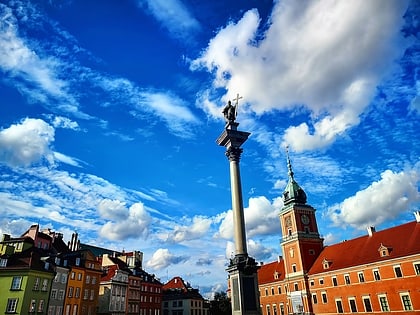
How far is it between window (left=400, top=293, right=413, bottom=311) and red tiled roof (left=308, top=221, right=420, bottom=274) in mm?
5974

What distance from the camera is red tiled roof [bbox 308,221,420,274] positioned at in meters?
56.9

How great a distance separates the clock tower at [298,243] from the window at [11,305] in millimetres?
56838

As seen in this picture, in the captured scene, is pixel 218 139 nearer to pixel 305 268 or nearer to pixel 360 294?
pixel 360 294

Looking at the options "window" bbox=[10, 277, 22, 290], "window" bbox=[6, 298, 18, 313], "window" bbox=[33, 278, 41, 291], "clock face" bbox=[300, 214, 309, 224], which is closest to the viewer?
"window" bbox=[6, 298, 18, 313]

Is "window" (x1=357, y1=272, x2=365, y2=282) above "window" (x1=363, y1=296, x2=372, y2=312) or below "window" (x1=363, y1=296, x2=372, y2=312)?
above

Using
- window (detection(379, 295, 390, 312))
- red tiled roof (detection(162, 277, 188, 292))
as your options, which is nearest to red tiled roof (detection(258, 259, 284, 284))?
red tiled roof (detection(162, 277, 188, 292))

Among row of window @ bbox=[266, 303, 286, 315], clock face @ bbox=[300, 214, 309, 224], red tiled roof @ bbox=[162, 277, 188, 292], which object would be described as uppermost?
clock face @ bbox=[300, 214, 309, 224]

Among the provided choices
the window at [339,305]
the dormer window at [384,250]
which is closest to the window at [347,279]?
the window at [339,305]

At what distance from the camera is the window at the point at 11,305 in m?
45.5

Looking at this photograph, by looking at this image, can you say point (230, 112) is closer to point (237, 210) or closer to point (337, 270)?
point (237, 210)

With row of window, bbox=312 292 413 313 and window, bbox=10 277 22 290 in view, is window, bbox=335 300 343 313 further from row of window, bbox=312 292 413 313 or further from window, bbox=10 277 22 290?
window, bbox=10 277 22 290

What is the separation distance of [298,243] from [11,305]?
5966cm

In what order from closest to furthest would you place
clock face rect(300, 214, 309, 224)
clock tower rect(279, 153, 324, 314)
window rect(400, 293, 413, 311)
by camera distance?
window rect(400, 293, 413, 311), clock tower rect(279, 153, 324, 314), clock face rect(300, 214, 309, 224)

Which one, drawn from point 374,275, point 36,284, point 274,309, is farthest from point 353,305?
point 36,284
